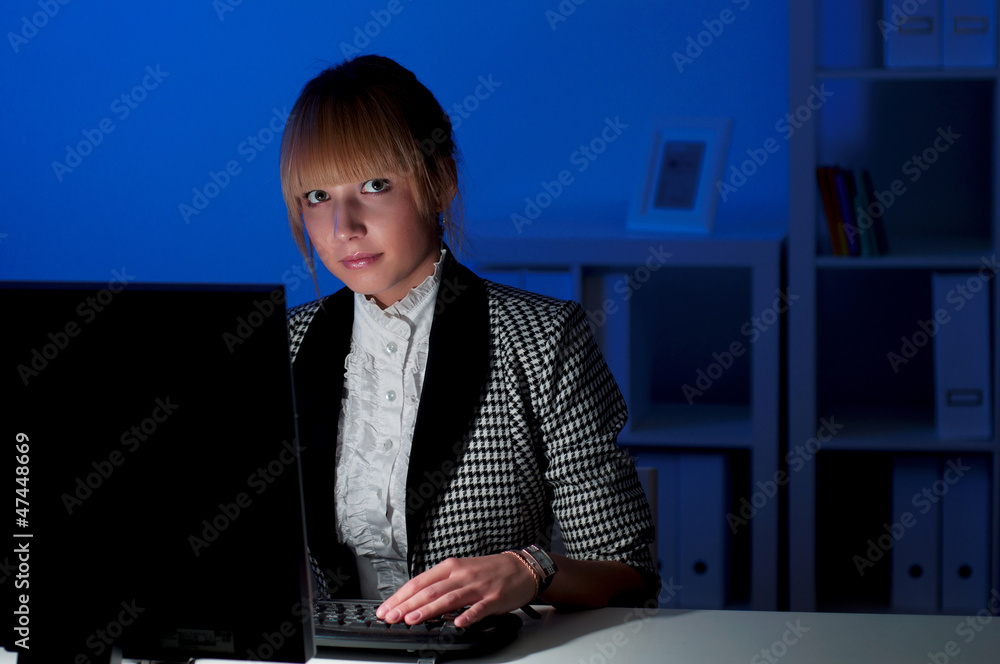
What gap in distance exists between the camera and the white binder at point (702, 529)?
254 cm

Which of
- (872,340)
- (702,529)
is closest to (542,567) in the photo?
(702,529)

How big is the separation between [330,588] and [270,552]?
588 mm

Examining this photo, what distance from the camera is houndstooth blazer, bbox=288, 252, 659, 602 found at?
4.56 feet

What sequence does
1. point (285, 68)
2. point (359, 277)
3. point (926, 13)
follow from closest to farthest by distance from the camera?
point (359, 277), point (926, 13), point (285, 68)

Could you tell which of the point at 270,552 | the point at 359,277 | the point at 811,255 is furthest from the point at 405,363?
the point at 811,255

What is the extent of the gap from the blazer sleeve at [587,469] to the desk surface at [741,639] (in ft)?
0.58

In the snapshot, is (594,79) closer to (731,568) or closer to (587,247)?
(587,247)

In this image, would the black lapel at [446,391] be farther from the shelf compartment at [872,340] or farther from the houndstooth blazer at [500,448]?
the shelf compartment at [872,340]

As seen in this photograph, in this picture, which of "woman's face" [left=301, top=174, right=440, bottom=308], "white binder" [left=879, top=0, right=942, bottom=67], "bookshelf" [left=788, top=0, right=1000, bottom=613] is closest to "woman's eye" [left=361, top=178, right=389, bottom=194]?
"woman's face" [left=301, top=174, right=440, bottom=308]

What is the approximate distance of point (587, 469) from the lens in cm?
140

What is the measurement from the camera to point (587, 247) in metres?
2.47

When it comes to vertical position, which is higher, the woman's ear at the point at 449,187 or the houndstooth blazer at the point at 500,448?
the woman's ear at the point at 449,187

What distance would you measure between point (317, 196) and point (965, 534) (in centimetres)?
187

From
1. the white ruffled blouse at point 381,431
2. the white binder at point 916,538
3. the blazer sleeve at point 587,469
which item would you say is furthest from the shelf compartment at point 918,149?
the white ruffled blouse at point 381,431
